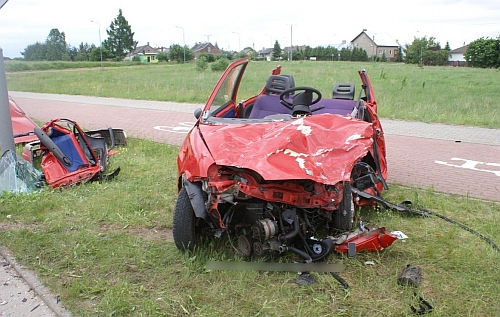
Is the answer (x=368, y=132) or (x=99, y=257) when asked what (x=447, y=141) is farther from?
(x=99, y=257)

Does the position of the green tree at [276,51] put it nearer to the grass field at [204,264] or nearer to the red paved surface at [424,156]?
the red paved surface at [424,156]

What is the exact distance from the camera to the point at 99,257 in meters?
4.14

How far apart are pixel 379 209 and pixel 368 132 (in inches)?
59.5

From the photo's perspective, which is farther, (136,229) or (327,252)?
(136,229)

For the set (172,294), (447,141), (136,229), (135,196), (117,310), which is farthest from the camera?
(447,141)

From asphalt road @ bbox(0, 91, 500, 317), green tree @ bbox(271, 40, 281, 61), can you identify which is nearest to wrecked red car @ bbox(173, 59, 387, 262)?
asphalt road @ bbox(0, 91, 500, 317)

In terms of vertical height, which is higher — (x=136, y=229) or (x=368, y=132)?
(x=368, y=132)

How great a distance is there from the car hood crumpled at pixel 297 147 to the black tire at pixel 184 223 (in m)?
0.52

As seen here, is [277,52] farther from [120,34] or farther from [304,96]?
[304,96]

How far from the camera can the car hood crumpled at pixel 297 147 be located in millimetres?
3393

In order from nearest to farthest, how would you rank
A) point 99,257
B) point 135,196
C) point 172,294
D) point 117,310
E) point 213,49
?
point 117,310 → point 172,294 → point 99,257 → point 135,196 → point 213,49

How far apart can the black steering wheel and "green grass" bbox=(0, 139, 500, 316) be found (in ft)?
4.53

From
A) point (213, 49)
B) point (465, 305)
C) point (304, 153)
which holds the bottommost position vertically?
point (465, 305)

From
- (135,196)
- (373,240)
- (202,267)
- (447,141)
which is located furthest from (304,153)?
(447,141)
